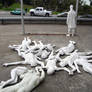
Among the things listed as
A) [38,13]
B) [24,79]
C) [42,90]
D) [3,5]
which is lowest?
[42,90]

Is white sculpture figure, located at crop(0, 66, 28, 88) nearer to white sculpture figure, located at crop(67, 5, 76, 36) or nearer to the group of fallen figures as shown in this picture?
the group of fallen figures

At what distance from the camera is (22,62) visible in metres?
4.23

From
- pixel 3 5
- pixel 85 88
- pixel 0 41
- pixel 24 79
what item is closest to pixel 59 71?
pixel 85 88

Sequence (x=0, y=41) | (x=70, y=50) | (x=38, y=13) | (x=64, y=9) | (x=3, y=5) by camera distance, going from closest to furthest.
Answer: (x=70, y=50), (x=0, y=41), (x=38, y=13), (x=64, y=9), (x=3, y=5)

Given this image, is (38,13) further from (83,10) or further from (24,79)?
(24,79)

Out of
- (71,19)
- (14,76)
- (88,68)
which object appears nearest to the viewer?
(14,76)

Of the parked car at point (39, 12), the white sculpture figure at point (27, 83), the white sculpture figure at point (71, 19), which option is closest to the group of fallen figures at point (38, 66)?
the white sculpture figure at point (27, 83)

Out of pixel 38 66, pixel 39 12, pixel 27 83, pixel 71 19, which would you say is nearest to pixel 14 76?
pixel 27 83

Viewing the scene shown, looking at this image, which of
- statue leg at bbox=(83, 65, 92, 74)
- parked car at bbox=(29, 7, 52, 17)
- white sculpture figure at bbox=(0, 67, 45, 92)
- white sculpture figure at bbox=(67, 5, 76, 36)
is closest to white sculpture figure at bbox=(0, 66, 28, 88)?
white sculpture figure at bbox=(0, 67, 45, 92)

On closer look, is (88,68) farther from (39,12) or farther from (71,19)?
(39,12)

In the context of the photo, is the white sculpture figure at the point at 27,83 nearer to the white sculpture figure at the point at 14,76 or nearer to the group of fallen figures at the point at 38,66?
the group of fallen figures at the point at 38,66

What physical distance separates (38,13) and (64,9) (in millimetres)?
7177

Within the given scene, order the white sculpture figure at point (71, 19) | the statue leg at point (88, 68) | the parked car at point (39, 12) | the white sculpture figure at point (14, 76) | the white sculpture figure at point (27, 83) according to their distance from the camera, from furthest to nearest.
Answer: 1. the parked car at point (39, 12)
2. the white sculpture figure at point (71, 19)
3. the statue leg at point (88, 68)
4. the white sculpture figure at point (14, 76)
5. the white sculpture figure at point (27, 83)

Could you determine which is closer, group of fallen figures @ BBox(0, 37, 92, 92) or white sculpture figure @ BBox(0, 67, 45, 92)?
white sculpture figure @ BBox(0, 67, 45, 92)
